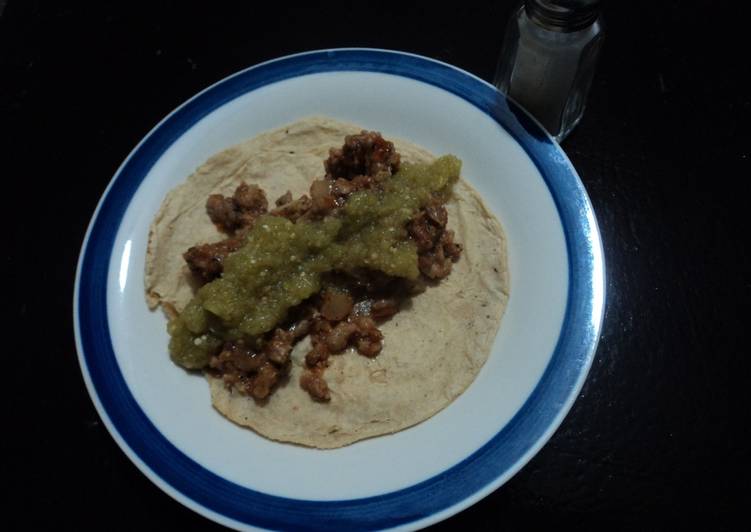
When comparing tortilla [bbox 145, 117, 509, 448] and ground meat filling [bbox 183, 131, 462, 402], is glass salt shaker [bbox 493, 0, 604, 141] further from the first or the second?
ground meat filling [bbox 183, 131, 462, 402]

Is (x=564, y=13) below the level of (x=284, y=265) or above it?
above

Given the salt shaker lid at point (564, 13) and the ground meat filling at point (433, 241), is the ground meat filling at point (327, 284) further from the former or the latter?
the salt shaker lid at point (564, 13)

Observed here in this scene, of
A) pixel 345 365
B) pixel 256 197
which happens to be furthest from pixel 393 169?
pixel 345 365

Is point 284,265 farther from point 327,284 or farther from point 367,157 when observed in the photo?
point 367,157

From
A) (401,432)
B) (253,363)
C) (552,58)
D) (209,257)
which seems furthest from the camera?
(552,58)

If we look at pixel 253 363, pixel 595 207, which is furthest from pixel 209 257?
pixel 595 207

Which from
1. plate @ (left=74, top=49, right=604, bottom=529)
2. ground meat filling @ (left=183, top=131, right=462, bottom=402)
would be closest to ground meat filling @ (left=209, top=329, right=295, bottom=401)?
ground meat filling @ (left=183, top=131, right=462, bottom=402)

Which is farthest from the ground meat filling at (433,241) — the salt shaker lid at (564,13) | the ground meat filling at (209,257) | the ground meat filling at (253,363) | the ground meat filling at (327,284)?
the salt shaker lid at (564,13)
